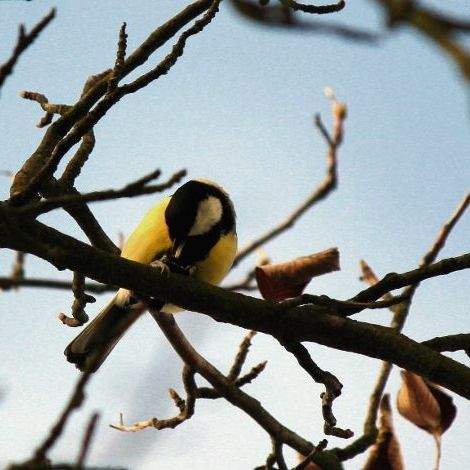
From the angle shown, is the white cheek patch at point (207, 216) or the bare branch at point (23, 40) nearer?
the bare branch at point (23, 40)

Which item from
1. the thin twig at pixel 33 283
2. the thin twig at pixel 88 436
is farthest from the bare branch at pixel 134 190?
the thin twig at pixel 88 436

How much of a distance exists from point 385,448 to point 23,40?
2043mm

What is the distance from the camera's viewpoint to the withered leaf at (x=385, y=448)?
2959 mm

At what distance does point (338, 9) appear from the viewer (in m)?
2.93

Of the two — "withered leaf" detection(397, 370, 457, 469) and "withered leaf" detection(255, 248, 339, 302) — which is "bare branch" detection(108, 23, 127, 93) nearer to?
"withered leaf" detection(255, 248, 339, 302)

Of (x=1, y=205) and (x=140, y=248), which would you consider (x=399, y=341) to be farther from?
(x=140, y=248)

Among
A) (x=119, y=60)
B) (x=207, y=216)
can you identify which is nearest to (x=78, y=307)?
(x=207, y=216)

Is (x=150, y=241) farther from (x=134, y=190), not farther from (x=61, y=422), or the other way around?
(x=61, y=422)

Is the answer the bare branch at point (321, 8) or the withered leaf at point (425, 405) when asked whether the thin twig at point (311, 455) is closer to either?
the withered leaf at point (425, 405)

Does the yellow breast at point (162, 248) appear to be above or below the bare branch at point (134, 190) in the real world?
above

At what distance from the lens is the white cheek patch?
4094 millimetres


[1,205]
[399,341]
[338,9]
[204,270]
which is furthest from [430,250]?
[1,205]

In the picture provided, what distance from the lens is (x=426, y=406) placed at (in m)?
3.00

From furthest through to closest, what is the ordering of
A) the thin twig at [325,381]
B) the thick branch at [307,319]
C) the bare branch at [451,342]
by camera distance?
the thin twig at [325,381] < the bare branch at [451,342] < the thick branch at [307,319]
